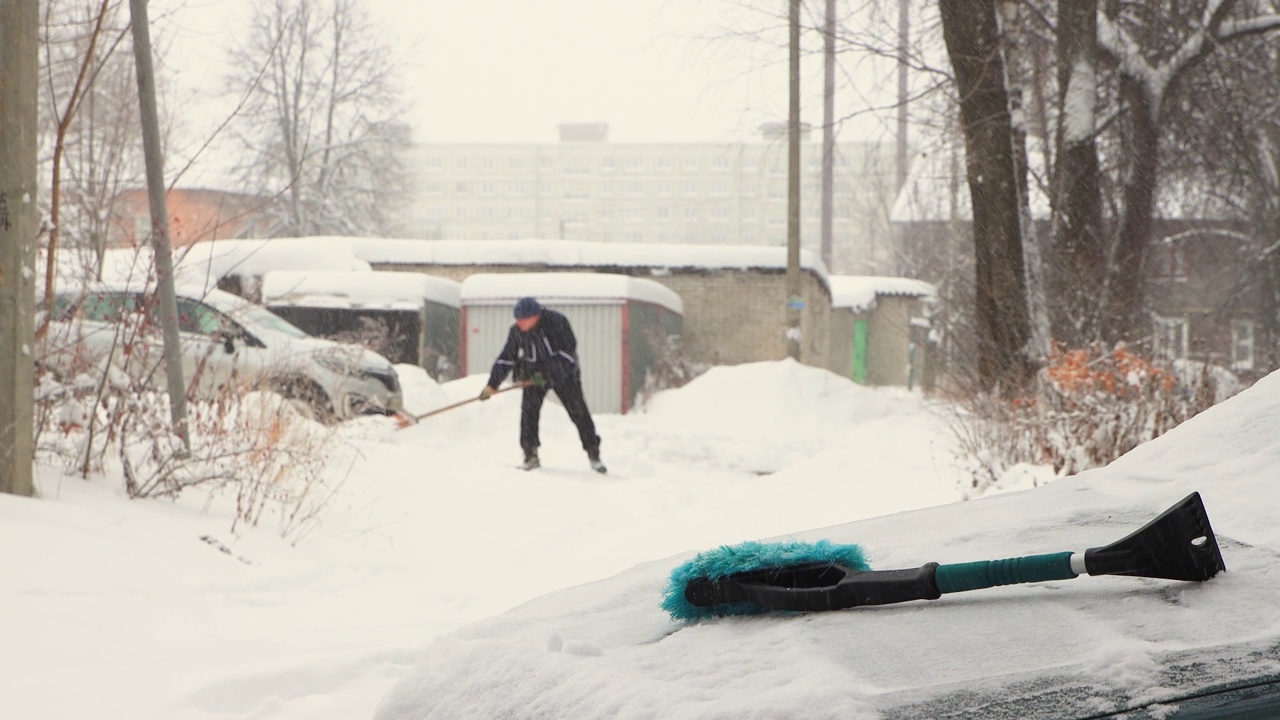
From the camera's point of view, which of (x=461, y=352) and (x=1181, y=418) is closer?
(x=1181, y=418)

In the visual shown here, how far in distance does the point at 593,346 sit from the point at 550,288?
1.18 metres

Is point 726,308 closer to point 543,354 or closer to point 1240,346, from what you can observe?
point 1240,346

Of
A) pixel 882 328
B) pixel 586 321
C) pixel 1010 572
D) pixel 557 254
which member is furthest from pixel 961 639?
pixel 882 328

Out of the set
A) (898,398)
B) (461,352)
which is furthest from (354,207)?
(898,398)

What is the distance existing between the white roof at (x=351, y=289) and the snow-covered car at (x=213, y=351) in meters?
3.59

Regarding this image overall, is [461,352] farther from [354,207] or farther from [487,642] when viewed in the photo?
[354,207]

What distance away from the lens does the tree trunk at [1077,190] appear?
10508mm

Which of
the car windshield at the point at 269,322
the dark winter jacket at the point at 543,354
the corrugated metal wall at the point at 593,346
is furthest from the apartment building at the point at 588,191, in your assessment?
the dark winter jacket at the point at 543,354

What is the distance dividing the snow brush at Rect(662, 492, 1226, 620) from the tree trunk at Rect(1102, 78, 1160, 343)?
10444mm

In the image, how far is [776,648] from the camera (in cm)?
135

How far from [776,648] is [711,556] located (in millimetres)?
344

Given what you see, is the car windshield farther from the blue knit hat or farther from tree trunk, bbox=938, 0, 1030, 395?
tree trunk, bbox=938, 0, 1030, 395

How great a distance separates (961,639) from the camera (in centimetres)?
129

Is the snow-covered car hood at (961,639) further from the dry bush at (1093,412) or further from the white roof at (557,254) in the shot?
the white roof at (557,254)
